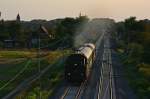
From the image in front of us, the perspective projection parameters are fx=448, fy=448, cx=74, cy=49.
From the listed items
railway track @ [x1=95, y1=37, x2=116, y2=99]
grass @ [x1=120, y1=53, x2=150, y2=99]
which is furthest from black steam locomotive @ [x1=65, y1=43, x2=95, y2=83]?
grass @ [x1=120, y1=53, x2=150, y2=99]

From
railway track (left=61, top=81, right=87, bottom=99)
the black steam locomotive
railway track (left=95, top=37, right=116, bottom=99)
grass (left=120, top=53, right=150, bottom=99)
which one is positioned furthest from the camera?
the black steam locomotive

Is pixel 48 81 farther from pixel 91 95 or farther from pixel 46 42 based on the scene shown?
pixel 46 42

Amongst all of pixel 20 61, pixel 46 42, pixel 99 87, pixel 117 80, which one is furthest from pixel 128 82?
pixel 46 42

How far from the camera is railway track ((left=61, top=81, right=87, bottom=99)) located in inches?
1427

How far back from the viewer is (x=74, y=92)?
38594mm

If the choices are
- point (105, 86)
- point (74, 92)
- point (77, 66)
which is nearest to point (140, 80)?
point (105, 86)

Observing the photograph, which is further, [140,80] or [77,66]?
[140,80]

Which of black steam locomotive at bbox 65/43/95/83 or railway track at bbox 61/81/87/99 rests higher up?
black steam locomotive at bbox 65/43/95/83

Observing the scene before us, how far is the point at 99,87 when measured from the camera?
137 ft

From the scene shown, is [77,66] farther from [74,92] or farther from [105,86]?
[105,86]

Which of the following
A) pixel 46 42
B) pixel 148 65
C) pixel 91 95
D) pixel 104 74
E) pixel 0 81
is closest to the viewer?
pixel 91 95

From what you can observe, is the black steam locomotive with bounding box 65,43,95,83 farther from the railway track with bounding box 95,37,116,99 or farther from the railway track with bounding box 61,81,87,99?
the railway track with bounding box 95,37,116,99

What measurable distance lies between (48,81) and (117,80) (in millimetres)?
7566

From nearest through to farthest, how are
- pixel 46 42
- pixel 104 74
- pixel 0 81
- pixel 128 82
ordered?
pixel 128 82 < pixel 0 81 < pixel 104 74 < pixel 46 42
